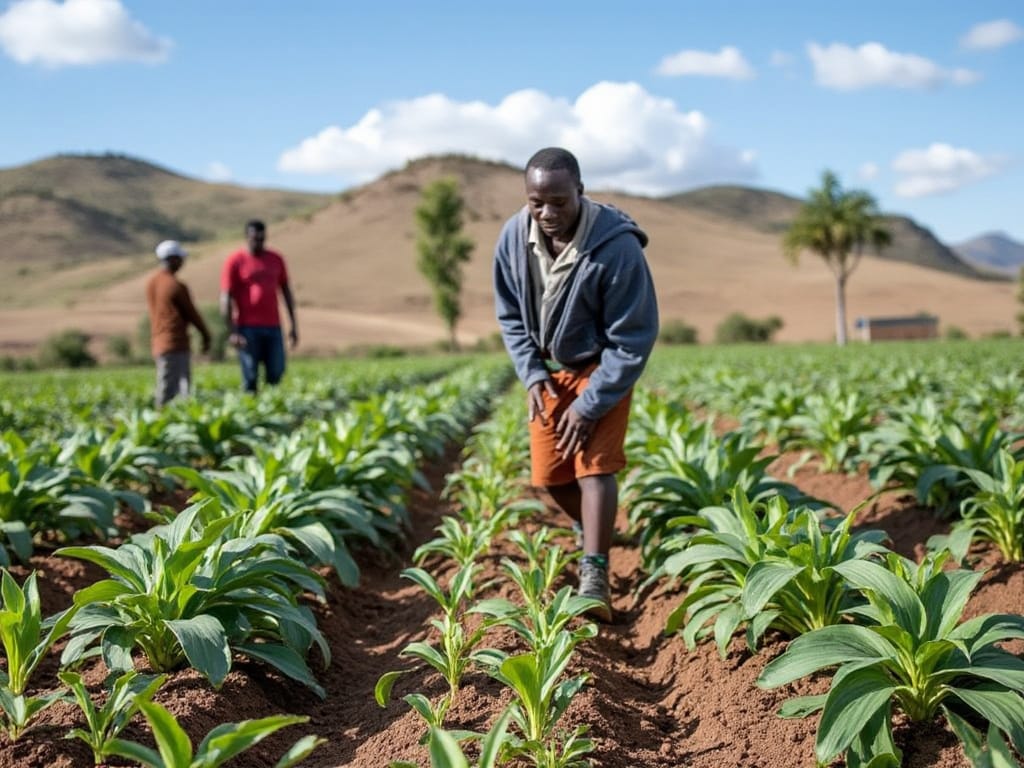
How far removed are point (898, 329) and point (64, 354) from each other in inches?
1787

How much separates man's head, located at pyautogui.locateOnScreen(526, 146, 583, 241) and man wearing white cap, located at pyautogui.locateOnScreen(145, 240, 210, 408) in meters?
5.83

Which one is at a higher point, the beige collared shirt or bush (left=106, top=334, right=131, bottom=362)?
the beige collared shirt

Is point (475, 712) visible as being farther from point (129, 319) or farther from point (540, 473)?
point (129, 319)

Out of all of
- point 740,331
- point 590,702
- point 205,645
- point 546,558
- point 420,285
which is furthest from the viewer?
point 420,285

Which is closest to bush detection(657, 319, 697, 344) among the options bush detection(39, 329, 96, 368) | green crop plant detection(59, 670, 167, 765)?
bush detection(39, 329, 96, 368)

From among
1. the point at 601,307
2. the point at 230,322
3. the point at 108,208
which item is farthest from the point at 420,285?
the point at 108,208

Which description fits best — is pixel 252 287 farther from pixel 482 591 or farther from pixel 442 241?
pixel 442 241

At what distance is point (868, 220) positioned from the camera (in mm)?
51812

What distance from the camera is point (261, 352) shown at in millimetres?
9242

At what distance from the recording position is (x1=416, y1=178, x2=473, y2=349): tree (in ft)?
178

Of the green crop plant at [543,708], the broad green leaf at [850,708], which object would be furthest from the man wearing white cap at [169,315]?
the broad green leaf at [850,708]

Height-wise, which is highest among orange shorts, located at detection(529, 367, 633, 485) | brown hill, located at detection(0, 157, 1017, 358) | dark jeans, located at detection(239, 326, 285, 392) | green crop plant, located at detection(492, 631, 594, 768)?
brown hill, located at detection(0, 157, 1017, 358)

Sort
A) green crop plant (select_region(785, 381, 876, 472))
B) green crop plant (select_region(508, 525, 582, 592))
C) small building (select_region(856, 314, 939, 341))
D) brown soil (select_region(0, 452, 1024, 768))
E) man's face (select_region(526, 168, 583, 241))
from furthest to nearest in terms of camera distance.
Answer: small building (select_region(856, 314, 939, 341))
green crop plant (select_region(785, 381, 876, 472))
green crop plant (select_region(508, 525, 582, 592))
man's face (select_region(526, 168, 583, 241))
brown soil (select_region(0, 452, 1024, 768))

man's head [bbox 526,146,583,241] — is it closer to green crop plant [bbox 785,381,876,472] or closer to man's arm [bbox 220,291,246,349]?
green crop plant [bbox 785,381,876,472]
